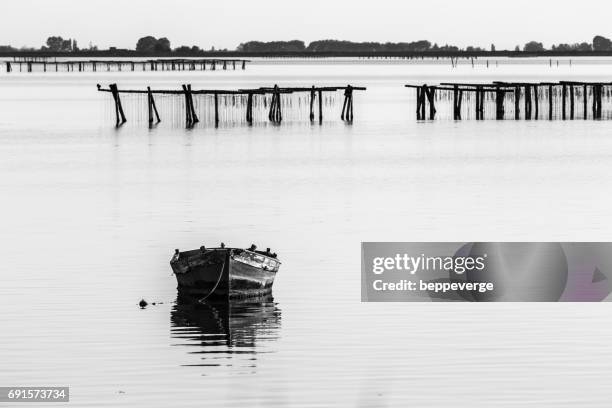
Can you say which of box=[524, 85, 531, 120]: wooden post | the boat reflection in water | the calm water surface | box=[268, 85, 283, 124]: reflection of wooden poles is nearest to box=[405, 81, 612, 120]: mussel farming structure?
box=[524, 85, 531, 120]: wooden post

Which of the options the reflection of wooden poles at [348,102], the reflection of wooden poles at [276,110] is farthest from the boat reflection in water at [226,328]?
the reflection of wooden poles at [276,110]

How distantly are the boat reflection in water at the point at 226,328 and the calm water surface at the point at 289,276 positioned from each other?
0.15 ft

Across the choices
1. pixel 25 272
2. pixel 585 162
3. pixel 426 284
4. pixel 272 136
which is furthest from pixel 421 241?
pixel 272 136

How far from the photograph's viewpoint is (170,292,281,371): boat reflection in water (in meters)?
16.7

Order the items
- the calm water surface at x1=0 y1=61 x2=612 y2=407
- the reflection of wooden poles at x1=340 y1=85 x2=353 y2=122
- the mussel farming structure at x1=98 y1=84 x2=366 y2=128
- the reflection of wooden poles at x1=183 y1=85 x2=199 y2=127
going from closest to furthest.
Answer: the calm water surface at x1=0 y1=61 x2=612 y2=407, the mussel farming structure at x1=98 y1=84 x2=366 y2=128, the reflection of wooden poles at x1=183 y1=85 x2=199 y2=127, the reflection of wooden poles at x1=340 y1=85 x2=353 y2=122

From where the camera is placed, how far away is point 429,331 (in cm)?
1816

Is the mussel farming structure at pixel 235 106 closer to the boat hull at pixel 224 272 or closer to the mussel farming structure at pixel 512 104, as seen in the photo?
the mussel farming structure at pixel 512 104

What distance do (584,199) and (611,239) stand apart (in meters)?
9.18

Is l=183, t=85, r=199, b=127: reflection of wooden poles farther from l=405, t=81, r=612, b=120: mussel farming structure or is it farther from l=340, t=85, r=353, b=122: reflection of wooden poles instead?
l=405, t=81, r=612, b=120: mussel farming structure

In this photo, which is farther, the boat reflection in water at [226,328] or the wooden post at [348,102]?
the wooden post at [348,102]

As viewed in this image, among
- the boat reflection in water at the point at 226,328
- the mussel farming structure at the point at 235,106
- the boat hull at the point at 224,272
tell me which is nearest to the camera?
the boat reflection in water at the point at 226,328

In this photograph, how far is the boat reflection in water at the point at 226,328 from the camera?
1669 centimetres

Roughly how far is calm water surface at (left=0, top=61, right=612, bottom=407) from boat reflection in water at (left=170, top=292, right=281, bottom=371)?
0.15 ft

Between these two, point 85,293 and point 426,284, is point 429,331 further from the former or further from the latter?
point 85,293
